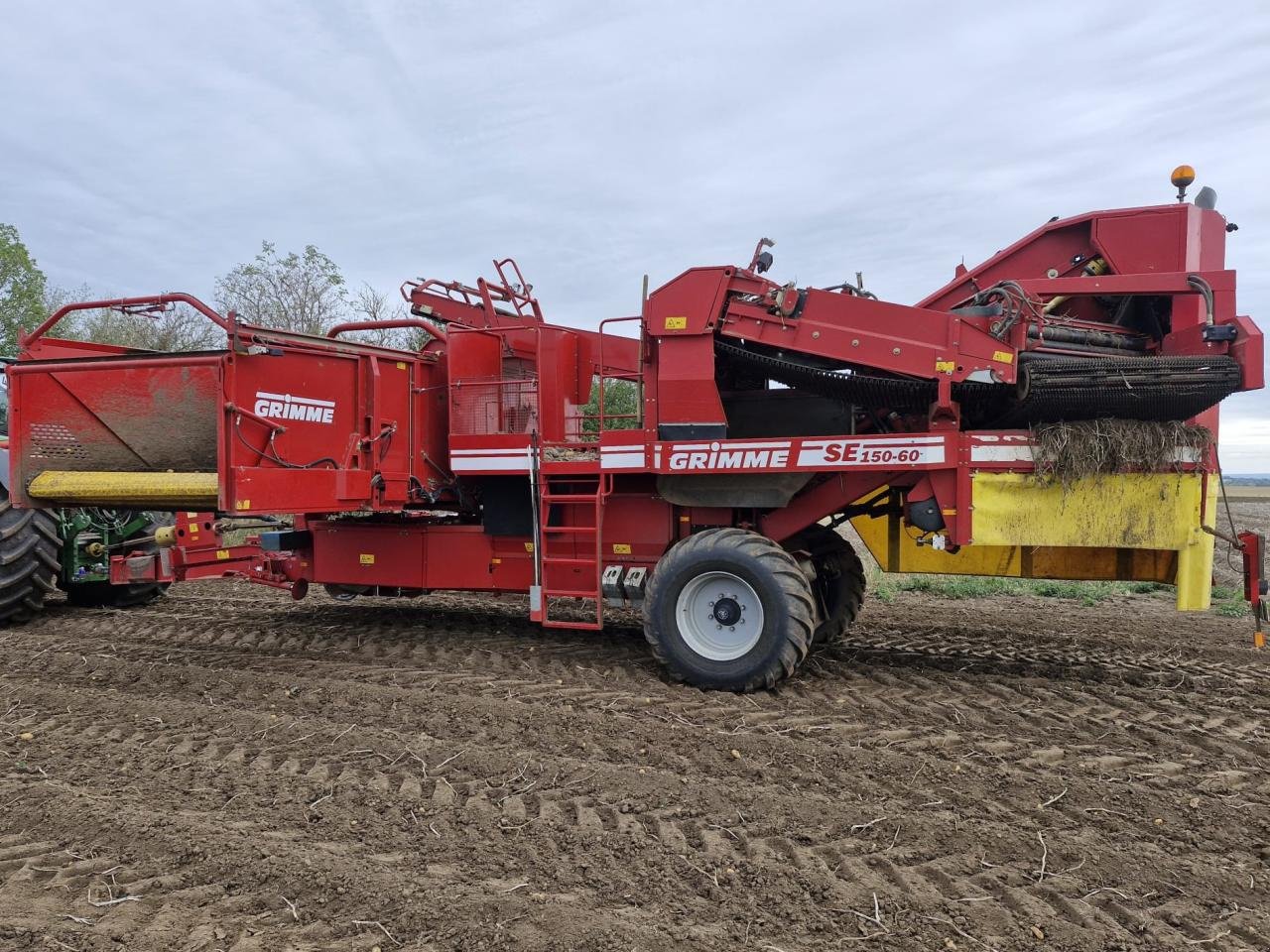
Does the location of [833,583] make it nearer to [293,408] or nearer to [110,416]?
[293,408]

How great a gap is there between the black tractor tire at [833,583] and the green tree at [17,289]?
23164 millimetres

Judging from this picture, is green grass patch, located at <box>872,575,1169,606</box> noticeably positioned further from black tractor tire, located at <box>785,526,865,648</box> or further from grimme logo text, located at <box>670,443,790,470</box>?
grimme logo text, located at <box>670,443,790,470</box>

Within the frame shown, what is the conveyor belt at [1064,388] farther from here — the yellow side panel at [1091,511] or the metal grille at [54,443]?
the metal grille at [54,443]

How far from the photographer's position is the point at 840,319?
512 centimetres

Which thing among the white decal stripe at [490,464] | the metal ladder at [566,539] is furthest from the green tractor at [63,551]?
the metal ladder at [566,539]

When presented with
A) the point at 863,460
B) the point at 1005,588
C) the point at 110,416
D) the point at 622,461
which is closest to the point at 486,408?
the point at 622,461

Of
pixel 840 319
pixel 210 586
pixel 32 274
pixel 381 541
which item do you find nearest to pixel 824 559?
pixel 840 319

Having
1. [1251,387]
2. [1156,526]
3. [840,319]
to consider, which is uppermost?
[840,319]

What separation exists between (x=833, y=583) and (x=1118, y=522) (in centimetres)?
211

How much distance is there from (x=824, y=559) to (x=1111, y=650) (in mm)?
2272

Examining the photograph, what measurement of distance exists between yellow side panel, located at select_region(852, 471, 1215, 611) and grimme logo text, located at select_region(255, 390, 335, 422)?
14.3ft

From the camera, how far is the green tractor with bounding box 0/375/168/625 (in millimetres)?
7000

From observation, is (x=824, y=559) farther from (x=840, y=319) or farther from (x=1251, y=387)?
(x=1251, y=387)

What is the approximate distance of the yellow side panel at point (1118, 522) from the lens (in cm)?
470
